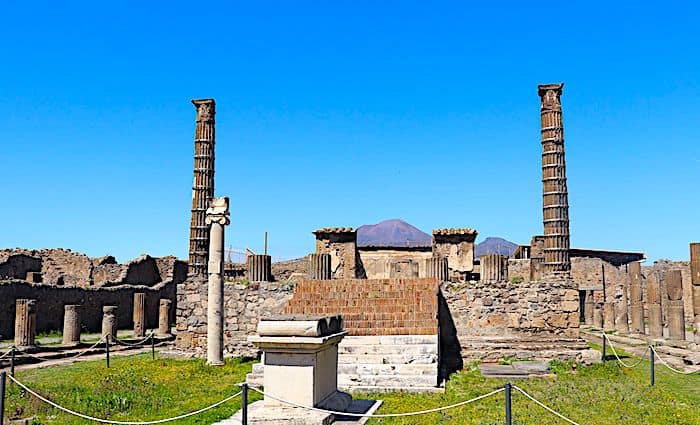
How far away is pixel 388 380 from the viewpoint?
12.8 meters

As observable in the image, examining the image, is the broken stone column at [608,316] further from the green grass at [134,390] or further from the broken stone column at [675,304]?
the green grass at [134,390]

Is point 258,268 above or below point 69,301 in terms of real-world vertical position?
above

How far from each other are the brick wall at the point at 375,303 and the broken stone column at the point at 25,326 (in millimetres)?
8461

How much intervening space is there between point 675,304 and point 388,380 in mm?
13242

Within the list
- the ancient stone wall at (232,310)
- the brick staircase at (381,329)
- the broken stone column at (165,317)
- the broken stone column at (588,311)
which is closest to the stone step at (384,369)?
the brick staircase at (381,329)

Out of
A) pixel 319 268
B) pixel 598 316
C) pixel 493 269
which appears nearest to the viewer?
pixel 493 269

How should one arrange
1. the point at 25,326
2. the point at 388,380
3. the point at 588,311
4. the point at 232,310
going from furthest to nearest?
the point at 588,311 → the point at 25,326 → the point at 232,310 → the point at 388,380

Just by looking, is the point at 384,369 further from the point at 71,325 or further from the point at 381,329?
the point at 71,325

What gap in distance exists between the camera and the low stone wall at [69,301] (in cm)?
2430

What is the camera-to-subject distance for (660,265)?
133 ft

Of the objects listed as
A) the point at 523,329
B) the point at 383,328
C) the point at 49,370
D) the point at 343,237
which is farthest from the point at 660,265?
the point at 49,370

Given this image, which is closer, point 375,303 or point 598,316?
point 375,303

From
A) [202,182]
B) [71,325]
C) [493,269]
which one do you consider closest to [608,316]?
[493,269]

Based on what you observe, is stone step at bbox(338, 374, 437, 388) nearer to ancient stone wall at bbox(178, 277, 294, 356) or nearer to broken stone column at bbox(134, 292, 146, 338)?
ancient stone wall at bbox(178, 277, 294, 356)
